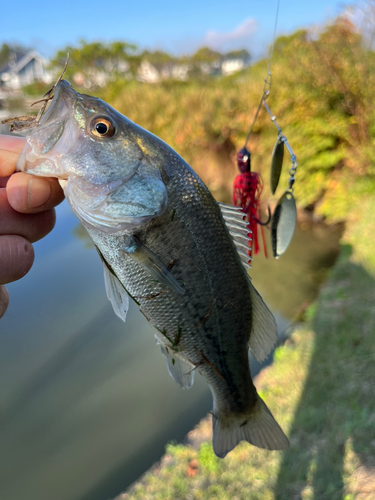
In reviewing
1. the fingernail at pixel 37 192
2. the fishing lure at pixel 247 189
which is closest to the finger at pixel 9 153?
the fingernail at pixel 37 192

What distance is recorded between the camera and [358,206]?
6879 mm

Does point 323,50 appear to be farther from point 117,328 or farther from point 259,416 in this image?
point 259,416

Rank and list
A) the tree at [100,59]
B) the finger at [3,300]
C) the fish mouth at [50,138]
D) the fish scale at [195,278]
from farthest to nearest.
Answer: the tree at [100,59]
the finger at [3,300]
the fish scale at [195,278]
the fish mouth at [50,138]

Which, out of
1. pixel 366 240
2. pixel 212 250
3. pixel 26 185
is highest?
pixel 26 185

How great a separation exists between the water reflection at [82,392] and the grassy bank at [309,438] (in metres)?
0.49

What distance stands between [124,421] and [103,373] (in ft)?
2.59

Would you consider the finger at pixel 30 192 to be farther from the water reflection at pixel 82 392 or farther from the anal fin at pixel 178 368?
the water reflection at pixel 82 392

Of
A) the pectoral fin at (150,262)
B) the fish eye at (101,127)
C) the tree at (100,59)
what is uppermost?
the tree at (100,59)

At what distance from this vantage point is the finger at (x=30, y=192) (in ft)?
3.26

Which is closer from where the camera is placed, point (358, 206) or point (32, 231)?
point (32, 231)

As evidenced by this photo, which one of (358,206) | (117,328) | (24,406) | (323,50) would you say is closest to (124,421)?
(24,406)

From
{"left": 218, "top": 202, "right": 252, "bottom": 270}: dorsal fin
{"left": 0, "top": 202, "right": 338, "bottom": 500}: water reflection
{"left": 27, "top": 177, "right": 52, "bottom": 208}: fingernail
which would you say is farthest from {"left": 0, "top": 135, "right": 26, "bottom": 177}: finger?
{"left": 0, "top": 202, "right": 338, "bottom": 500}: water reflection

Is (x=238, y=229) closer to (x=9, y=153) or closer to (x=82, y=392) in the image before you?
(x=9, y=153)

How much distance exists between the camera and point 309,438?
276 centimetres
